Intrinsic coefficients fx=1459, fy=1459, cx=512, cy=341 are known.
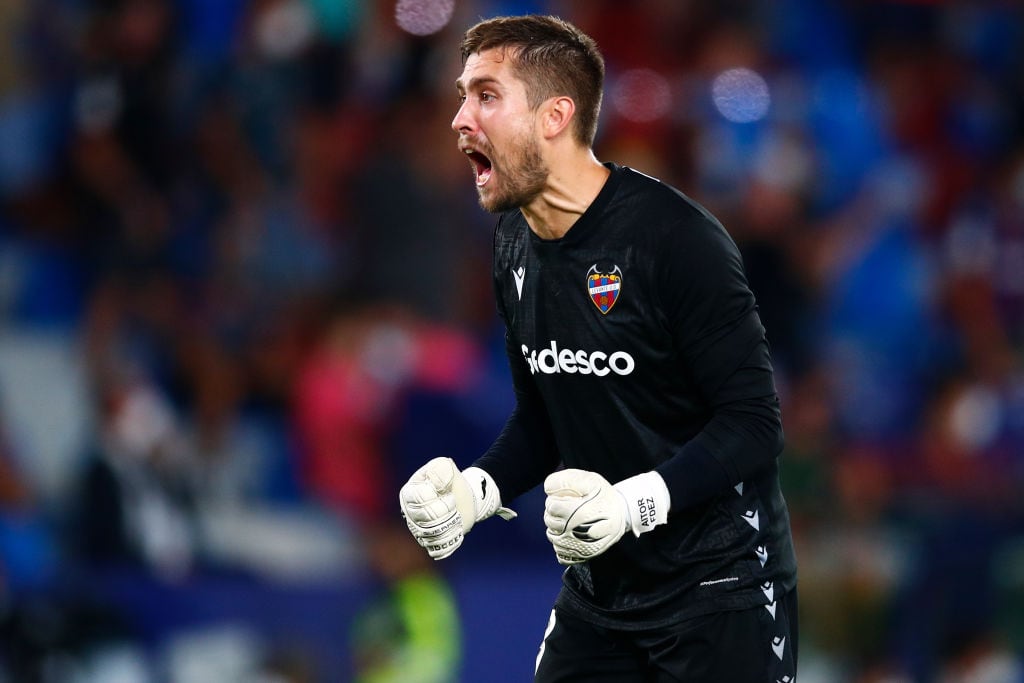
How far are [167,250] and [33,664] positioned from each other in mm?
2264

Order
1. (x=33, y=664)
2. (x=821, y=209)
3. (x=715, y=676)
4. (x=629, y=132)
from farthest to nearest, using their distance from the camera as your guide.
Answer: (x=821, y=209) → (x=629, y=132) → (x=33, y=664) → (x=715, y=676)

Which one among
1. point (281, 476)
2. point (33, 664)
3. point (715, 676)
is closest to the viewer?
point (715, 676)

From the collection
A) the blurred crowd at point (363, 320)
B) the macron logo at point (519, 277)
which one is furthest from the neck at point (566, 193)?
the blurred crowd at point (363, 320)

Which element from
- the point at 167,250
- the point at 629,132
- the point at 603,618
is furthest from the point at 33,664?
the point at 629,132

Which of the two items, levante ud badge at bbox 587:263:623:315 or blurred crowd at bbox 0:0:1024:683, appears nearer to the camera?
levante ud badge at bbox 587:263:623:315

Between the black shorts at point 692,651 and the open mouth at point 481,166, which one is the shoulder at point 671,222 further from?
the black shorts at point 692,651

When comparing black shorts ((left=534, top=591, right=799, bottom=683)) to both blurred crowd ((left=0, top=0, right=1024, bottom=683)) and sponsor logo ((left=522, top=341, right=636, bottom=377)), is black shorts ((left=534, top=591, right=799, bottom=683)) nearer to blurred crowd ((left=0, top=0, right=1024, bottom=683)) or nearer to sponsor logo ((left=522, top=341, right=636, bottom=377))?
sponsor logo ((left=522, top=341, right=636, bottom=377))

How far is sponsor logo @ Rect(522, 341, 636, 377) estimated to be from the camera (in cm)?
324

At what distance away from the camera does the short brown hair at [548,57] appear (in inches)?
131

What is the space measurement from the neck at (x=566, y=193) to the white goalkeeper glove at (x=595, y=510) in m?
0.66

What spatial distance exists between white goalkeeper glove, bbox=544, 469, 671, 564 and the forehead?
93cm

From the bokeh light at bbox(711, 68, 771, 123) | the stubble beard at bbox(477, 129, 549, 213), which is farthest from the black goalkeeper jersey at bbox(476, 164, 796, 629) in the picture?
the bokeh light at bbox(711, 68, 771, 123)

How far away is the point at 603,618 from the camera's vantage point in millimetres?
3357

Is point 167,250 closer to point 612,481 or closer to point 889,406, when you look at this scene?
point 889,406
